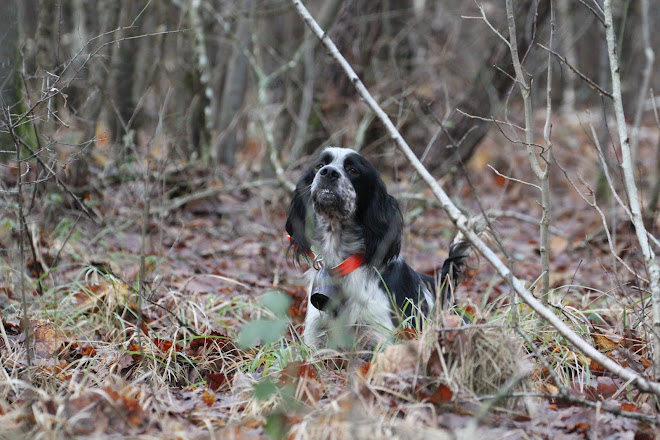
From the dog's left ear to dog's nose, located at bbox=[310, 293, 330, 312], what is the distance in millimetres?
503

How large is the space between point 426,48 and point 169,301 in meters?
7.28

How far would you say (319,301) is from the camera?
13.4 ft

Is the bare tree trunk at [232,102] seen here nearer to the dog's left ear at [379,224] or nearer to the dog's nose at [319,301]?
the dog's left ear at [379,224]

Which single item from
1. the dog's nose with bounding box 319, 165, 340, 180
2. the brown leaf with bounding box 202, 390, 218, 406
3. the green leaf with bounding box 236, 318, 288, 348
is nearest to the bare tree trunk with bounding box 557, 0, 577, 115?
the dog's nose with bounding box 319, 165, 340, 180

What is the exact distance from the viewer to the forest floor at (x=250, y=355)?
2752 millimetres

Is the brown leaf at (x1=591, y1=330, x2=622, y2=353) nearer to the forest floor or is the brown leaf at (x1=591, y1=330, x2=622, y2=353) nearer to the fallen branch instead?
the forest floor

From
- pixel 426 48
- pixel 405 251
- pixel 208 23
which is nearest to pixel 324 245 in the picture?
pixel 405 251

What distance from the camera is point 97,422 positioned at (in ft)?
8.87

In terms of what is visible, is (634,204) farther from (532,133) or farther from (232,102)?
(232,102)

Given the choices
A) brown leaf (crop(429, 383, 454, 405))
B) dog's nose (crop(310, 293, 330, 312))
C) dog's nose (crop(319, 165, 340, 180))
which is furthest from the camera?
dog's nose (crop(319, 165, 340, 180))

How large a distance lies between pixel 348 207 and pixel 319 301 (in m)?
0.73

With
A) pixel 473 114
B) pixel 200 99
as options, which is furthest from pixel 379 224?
pixel 200 99

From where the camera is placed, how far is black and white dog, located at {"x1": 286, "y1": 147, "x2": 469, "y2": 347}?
14.0 feet

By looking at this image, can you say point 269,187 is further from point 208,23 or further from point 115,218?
point 208,23
